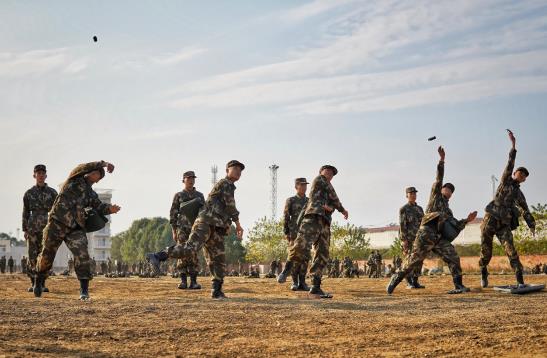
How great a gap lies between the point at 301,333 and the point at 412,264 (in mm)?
6201

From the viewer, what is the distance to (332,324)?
27.1ft

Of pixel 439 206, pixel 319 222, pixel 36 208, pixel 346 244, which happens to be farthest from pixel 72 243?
pixel 346 244

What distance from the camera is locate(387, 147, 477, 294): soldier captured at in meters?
13.5

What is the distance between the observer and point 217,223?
11.8 m

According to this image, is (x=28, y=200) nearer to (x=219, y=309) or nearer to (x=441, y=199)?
(x=219, y=309)

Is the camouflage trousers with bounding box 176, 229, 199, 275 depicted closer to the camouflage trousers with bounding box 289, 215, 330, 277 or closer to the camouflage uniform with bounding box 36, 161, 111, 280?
the camouflage trousers with bounding box 289, 215, 330, 277

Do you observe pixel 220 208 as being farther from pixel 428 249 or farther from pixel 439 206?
pixel 439 206

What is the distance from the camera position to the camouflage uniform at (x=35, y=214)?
14.5 m

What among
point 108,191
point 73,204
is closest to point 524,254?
point 73,204

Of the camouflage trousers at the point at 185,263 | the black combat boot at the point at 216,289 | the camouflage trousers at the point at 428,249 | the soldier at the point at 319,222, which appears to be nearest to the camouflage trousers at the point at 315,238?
the soldier at the point at 319,222

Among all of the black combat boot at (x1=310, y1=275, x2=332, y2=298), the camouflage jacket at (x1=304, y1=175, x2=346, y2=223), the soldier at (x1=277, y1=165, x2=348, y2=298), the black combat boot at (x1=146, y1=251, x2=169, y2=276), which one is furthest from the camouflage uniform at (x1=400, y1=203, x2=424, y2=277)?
the black combat boot at (x1=146, y1=251, x2=169, y2=276)

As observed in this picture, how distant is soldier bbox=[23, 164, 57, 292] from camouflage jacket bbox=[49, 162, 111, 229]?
2585 millimetres

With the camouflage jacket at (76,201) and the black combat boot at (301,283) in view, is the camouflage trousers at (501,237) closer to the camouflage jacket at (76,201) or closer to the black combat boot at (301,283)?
the black combat boot at (301,283)

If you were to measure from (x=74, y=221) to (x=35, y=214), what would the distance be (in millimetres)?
3093
